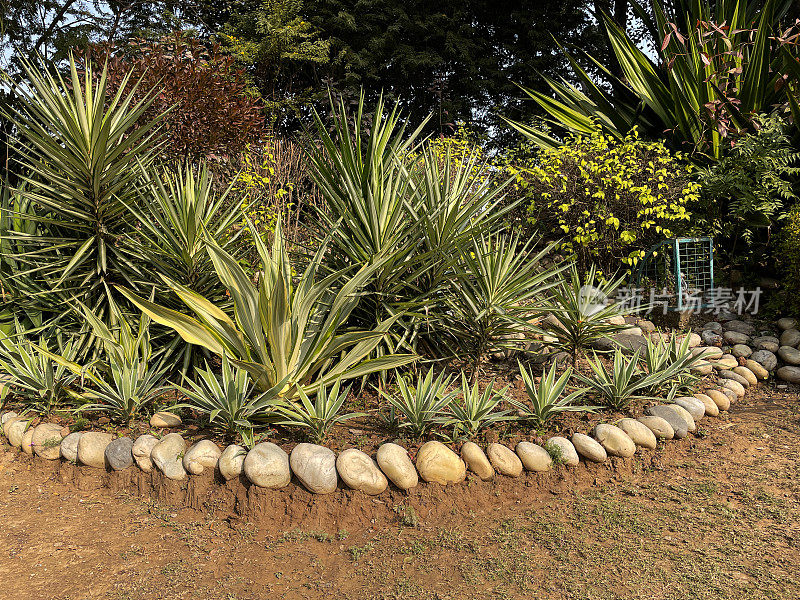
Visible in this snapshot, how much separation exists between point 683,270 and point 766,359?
1239 mm

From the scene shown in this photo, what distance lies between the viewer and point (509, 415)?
128 inches

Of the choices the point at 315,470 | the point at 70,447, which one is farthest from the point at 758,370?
the point at 70,447

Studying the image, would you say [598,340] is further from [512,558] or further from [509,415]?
[512,558]

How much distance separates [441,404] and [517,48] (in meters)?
10.7

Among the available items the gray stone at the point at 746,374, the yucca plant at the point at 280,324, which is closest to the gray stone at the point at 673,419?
the gray stone at the point at 746,374

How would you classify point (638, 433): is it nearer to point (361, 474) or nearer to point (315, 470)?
point (361, 474)

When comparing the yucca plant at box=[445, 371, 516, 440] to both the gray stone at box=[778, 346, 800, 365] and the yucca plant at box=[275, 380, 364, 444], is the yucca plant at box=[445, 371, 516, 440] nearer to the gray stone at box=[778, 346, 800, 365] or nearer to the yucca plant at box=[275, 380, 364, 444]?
the yucca plant at box=[275, 380, 364, 444]

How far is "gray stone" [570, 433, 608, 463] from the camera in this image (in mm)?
3031

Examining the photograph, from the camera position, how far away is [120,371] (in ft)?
11.0

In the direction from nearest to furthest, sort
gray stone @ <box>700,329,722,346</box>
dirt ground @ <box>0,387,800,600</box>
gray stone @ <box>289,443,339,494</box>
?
1. dirt ground @ <box>0,387,800,600</box>
2. gray stone @ <box>289,443,339,494</box>
3. gray stone @ <box>700,329,722,346</box>

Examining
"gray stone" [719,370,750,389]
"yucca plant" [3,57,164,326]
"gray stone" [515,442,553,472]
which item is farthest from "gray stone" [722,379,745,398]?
"yucca plant" [3,57,164,326]

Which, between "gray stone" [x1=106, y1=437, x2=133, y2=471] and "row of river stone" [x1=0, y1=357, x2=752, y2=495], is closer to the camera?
"row of river stone" [x1=0, y1=357, x2=752, y2=495]

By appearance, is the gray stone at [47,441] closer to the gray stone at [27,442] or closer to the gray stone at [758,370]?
the gray stone at [27,442]

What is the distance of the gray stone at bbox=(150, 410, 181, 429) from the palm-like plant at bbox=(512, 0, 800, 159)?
4.85 metres
